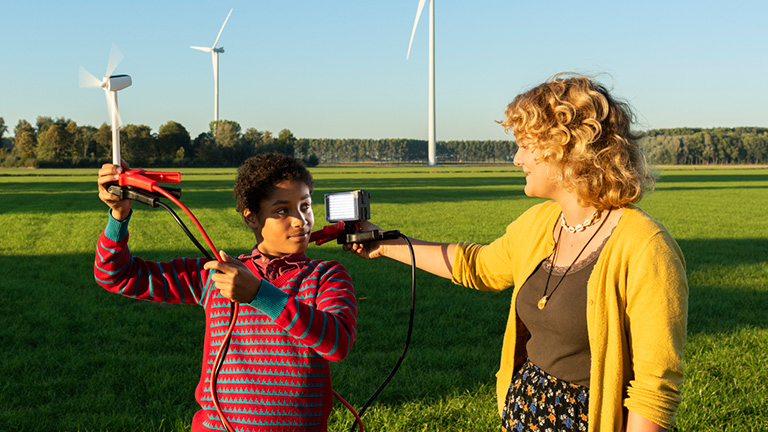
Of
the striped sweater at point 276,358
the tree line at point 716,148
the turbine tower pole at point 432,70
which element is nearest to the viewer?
the striped sweater at point 276,358

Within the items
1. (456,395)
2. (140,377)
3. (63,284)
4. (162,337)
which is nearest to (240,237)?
(63,284)

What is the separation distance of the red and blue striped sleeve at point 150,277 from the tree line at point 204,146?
223 feet

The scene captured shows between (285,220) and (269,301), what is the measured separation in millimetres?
585

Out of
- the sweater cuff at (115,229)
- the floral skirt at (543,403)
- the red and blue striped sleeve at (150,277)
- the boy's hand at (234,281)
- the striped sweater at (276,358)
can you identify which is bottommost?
the floral skirt at (543,403)

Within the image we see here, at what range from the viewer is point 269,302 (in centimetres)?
193

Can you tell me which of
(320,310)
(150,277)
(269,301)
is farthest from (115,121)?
(320,310)

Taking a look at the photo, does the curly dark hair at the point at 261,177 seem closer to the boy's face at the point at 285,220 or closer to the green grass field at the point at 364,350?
the boy's face at the point at 285,220

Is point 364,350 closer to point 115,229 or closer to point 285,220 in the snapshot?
point 285,220

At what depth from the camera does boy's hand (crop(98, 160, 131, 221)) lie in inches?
86.8

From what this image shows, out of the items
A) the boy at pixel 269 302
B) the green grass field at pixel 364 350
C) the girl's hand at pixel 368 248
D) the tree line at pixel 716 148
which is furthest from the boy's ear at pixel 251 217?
the tree line at pixel 716 148

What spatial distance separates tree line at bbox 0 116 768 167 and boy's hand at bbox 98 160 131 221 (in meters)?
68.2

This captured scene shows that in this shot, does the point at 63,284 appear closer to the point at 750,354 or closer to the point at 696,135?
the point at 750,354

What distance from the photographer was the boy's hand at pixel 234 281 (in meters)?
1.84

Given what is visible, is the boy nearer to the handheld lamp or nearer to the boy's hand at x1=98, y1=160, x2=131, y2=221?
the boy's hand at x1=98, y1=160, x2=131, y2=221
